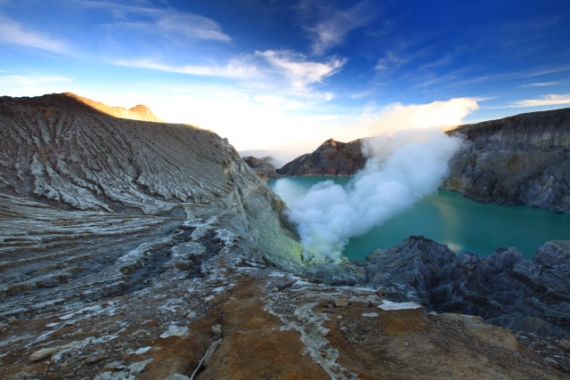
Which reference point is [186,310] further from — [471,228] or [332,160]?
[332,160]

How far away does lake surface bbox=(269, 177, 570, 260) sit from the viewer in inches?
1298

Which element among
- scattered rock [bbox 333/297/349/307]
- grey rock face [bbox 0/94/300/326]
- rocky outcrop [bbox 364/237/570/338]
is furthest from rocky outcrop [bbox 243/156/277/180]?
scattered rock [bbox 333/297/349/307]

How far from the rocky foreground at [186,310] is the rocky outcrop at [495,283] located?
0.24m

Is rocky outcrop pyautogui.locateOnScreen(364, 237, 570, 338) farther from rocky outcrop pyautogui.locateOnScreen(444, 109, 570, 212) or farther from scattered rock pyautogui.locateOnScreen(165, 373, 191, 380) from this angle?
rocky outcrop pyautogui.locateOnScreen(444, 109, 570, 212)

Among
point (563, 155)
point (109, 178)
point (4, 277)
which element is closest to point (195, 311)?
point (4, 277)

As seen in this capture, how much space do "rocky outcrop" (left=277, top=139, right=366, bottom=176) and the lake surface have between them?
4800cm

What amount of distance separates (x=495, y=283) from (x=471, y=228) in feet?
94.3

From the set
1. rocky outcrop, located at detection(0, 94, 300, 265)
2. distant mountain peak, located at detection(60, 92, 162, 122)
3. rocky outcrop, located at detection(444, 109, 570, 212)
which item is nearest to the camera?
rocky outcrop, located at detection(0, 94, 300, 265)

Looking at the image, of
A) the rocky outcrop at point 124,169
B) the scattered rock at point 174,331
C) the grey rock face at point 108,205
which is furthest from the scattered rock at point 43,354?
the rocky outcrop at point 124,169

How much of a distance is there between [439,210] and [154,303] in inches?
2163

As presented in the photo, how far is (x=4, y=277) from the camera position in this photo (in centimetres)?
738

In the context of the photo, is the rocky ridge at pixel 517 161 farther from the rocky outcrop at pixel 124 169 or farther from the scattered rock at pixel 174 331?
the scattered rock at pixel 174 331

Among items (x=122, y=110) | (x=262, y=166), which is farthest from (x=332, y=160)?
(x=122, y=110)

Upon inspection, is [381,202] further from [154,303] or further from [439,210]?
[154,303]
